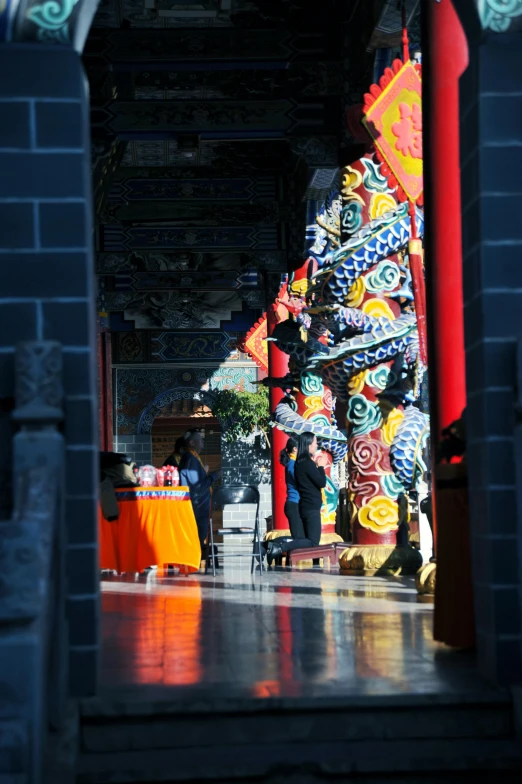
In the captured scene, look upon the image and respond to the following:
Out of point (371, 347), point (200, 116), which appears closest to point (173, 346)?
point (200, 116)

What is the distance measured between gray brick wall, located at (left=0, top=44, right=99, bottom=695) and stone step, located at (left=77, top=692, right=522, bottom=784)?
0.35 m

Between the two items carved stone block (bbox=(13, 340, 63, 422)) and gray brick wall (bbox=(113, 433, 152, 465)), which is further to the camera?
gray brick wall (bbox=(113, 433, 152, 465))

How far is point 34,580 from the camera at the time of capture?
3223 mm

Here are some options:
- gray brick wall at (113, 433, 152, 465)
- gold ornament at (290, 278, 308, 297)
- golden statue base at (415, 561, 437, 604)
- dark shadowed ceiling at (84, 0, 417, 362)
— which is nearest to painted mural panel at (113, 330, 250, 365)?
gray brick wall at (113, 433, 152, 465)

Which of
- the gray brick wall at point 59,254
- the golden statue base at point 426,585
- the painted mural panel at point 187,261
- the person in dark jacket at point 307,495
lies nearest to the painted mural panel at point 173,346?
the painted mural panel at point 187,261

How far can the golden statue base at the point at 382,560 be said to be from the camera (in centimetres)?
968

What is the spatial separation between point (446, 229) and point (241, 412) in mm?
17286

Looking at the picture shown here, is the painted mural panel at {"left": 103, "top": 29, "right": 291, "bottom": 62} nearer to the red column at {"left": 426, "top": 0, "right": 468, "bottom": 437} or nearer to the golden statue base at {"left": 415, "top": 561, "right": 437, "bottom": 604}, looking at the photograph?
the red column at {"left": 426, "top": 0, "right": 468, "bottom": 437}

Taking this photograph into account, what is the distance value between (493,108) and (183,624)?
299 centimetres

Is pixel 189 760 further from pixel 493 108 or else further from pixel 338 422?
pixel 338 422

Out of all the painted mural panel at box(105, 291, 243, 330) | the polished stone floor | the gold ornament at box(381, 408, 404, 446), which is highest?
the painted mural panel at box(105, 291, 243, 330)

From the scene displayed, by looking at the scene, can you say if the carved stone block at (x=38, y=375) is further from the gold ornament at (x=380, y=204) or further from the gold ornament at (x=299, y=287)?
the gold ornament at (x=299, y=287)

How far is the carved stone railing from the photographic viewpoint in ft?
10.5

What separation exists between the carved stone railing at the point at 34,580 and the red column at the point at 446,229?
10.1ft
